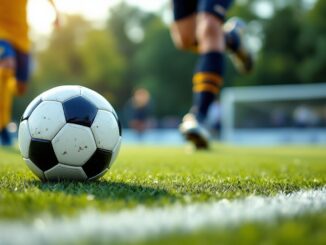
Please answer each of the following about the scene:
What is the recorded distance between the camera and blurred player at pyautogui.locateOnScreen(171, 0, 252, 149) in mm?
4922

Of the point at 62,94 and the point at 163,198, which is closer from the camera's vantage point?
the point at 163,198

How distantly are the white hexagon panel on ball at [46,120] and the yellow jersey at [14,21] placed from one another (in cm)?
356

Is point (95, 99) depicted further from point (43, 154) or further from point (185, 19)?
point (185, 19)

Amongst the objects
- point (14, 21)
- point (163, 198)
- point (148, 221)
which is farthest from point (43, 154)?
point (14, 21)

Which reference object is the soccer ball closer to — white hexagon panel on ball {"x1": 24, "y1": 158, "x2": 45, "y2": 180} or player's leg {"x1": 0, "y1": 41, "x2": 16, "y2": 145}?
white hexagon panel on ball {"x1": 24, "y1": 158, "x2": 45, "y2": 180}

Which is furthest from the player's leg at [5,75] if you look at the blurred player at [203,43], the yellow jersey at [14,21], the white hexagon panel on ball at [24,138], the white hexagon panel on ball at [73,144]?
the white hexagon panel on ball at [73,144]

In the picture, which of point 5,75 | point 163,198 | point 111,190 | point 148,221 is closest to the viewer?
point 148,221

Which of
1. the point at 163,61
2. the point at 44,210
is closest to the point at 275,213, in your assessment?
the point at 44,210

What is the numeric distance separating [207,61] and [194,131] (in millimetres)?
806

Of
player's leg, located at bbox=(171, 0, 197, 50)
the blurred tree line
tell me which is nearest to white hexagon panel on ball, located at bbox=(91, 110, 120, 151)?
player's leg, located at bbox=(171, 0, 197, 50)

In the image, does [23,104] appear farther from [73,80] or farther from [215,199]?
[215,199]

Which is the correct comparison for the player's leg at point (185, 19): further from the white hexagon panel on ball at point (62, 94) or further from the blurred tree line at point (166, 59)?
the blurred tree line at point (166, 59)

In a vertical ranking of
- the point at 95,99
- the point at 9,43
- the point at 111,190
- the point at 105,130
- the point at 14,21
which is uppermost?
the point at 14,21

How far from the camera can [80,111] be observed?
2.17m
